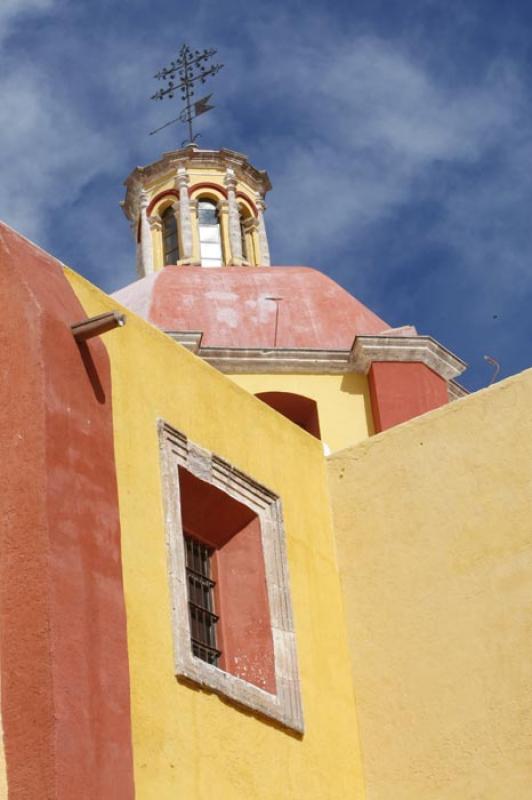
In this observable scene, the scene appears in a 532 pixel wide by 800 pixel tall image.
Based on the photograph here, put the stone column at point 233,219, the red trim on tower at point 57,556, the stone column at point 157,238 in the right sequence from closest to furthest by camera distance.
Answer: the red trim on tower at point 57,556 < the stone column at point 233,219 < the stone column at point 157,238

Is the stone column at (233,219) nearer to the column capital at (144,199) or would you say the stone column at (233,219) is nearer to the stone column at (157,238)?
the stone column at (157,238)

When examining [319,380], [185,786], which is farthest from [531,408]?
[319,380]

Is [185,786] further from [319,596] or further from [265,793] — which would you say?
[319,596]

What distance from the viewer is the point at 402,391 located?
664 inches

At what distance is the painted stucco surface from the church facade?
1cm

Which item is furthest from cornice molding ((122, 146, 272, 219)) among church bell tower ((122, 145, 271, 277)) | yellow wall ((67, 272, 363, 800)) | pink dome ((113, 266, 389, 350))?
yellow wall ((67, 272, 363, 800))

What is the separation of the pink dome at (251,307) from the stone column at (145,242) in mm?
3067

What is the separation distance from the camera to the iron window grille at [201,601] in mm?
9672

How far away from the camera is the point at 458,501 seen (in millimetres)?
10336

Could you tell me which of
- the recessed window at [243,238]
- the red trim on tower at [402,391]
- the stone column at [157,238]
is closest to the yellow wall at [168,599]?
the red trim on tower at [402,391]

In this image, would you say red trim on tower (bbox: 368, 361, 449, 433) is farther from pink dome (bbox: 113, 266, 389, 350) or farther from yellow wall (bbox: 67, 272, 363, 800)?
yellow wall (bbox: 67, 272, 363, 800)

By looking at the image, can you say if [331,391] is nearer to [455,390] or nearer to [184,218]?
[455,390]

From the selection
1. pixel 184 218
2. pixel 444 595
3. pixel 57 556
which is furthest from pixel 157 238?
pixel 57 556

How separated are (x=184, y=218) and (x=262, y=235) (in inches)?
42.9
